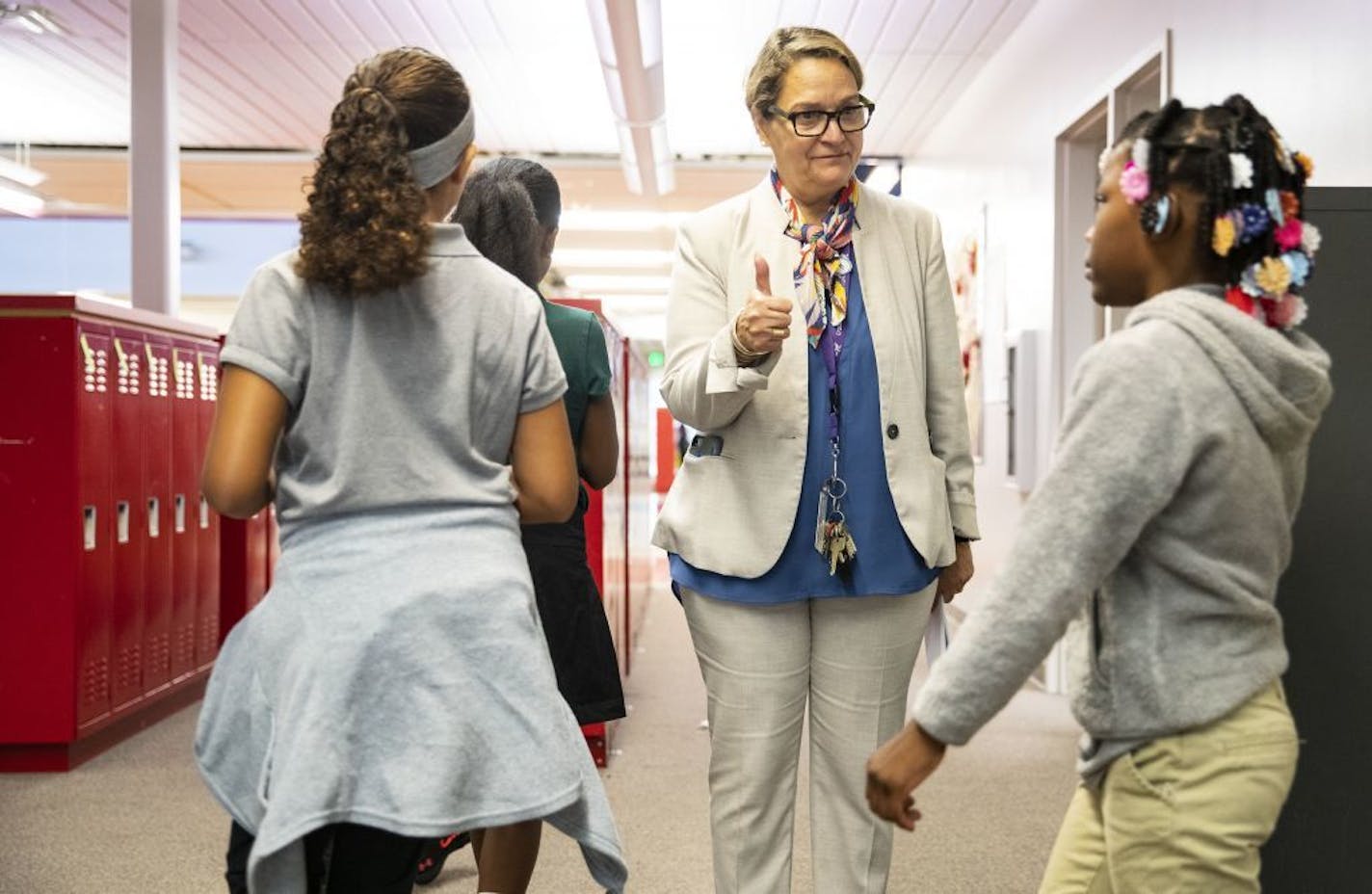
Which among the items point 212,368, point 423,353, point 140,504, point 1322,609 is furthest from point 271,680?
point 212,368

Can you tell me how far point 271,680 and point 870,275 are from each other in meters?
1.13

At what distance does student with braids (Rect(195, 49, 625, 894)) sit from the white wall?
247 centimetres

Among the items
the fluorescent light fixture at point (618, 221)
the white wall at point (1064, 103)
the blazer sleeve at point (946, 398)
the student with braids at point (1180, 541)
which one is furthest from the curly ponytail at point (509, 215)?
the fluorescent light fixture at point (618, 221)

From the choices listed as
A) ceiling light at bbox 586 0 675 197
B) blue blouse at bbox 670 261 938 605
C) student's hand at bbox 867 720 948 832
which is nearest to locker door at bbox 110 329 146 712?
ceiling light at bbox 586 0 675 197

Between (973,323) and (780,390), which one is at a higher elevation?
(973,323)

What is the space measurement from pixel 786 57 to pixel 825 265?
1.08ft

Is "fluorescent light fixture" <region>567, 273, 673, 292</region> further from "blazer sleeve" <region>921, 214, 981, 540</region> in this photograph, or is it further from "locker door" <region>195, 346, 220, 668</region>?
"blazer sleeve" <region>921, 214, 981, 540</region>

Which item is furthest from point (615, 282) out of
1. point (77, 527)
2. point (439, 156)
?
point (439, 156)

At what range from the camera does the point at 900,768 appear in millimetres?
1331

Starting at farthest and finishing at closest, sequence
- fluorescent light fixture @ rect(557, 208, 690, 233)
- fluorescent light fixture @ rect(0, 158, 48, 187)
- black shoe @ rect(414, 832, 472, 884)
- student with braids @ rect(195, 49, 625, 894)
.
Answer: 1. fluorescent light fixture @ rect(557, 208, 690, 233)
2. fluorescent light fixture @ rect(0, 158, 48, 187)
3. black shoe @ rect(414, 832, 472, 884)
4. student with braids @ rect(195, 49, 625, 894)

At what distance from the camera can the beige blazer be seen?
207 cm

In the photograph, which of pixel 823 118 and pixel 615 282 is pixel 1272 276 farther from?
pixel 615 282

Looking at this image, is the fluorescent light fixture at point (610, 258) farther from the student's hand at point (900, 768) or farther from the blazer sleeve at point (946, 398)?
the student's hand at point (900, 768)

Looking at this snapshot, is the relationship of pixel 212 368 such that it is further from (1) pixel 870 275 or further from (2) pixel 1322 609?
(2) pixel 1322 609
